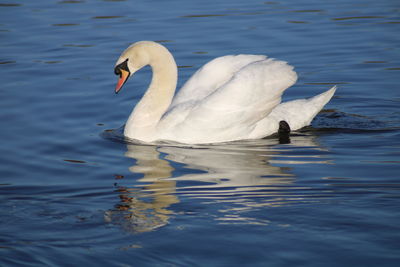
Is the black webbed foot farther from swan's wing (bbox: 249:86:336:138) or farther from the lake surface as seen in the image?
the lake surface

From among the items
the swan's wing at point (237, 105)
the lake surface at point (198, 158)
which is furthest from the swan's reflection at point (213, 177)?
the swan's wing at point (237, 105)

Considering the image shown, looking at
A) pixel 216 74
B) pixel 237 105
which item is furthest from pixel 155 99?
pixel 237 105

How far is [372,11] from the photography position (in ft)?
49.7

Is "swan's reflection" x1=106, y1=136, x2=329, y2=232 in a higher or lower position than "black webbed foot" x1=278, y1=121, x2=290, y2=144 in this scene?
lower

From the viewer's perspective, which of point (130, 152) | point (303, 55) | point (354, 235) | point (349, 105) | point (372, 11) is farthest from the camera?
point (372, 11)

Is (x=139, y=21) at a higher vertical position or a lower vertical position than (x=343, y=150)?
higher

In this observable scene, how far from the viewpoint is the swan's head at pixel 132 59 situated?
9.44 metres

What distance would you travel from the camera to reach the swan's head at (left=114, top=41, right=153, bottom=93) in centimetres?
944

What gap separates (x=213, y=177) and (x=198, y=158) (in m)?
0.82

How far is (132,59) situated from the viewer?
9.48m

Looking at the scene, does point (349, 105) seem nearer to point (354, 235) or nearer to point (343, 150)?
point (343, 150)

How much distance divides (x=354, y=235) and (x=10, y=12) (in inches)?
464

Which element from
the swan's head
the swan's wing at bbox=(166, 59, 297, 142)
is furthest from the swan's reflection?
the swan's head

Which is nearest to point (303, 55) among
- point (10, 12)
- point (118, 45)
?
point (118, 45)
